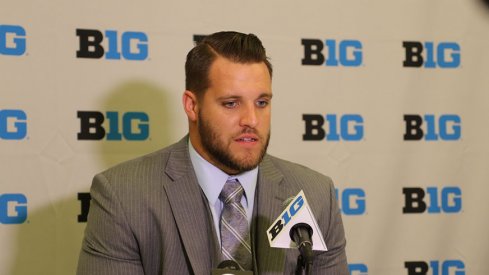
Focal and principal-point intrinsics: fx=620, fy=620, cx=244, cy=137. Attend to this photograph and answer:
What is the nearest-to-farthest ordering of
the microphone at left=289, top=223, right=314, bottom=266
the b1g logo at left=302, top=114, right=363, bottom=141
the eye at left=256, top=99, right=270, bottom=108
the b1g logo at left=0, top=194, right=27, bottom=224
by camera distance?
the microphone at left=289, top=223, right=314, bottom=266 < the eye at left=256, top=99, right=270, bottom=108 < the b1g logo at left=0, top=194, right=27, bottom=224 < the b1g logo at left=302, top=114, right=363, bottom=141

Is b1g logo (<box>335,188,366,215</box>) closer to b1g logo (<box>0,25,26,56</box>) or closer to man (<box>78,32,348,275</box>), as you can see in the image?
man (<box>78,32,348,275</box>)

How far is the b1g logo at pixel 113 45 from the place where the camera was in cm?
245

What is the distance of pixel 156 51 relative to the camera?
8.30 feet

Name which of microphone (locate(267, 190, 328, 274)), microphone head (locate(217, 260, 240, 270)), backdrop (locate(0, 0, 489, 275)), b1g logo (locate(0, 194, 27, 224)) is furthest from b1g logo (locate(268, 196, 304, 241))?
b1g logo (locate(0, 194, 27, 224))

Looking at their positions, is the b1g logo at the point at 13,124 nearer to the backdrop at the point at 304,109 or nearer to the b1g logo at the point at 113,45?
the backdrop at the point at 304,109

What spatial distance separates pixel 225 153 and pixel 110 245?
422mm

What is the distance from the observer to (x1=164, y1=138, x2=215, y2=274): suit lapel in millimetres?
1755

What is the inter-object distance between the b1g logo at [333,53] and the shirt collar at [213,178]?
2.99 ft

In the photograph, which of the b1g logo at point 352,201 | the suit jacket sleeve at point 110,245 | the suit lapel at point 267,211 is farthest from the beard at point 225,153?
the b1g logo at point 352,201

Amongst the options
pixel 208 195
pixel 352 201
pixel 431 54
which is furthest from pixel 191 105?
pixel 431 54

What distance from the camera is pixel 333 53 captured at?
8.96ft

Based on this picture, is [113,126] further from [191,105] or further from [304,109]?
[304,109]

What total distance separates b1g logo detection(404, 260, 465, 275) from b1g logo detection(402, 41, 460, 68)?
0.90 meters

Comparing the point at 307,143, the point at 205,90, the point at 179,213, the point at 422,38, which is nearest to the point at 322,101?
the point at 307,143
